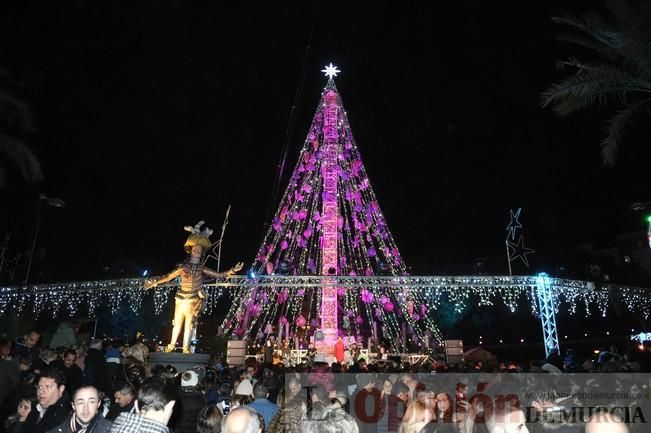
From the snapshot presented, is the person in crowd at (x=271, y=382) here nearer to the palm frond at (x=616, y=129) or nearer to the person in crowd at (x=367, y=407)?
the person in crowd at (x=367, y=407)

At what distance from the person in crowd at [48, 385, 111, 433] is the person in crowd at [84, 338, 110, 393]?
2987mm

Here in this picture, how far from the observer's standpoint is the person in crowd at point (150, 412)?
3092mm

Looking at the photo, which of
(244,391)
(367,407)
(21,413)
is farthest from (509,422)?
(21,413)

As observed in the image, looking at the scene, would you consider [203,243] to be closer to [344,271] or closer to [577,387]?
[577,387]

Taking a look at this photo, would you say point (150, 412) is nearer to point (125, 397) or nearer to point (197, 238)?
point (125, 397)

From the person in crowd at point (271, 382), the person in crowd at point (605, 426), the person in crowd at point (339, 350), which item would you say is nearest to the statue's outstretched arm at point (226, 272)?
the person in crowd at point (271, 382)

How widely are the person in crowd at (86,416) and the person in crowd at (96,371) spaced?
299 cm

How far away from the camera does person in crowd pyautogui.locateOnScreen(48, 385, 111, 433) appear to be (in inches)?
146

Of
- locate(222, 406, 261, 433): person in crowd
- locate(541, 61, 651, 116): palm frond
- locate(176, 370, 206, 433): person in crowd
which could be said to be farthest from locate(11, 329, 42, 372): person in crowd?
locate(541, 61, 651, 116): palm frond

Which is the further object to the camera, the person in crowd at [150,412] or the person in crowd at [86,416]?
the person in crowd at [86,416]

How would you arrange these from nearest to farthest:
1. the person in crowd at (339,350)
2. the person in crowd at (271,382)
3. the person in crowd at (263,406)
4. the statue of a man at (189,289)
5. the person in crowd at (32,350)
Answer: the person in crowd at (263,406) → the person in crowd at (32,350) → the person in crowd at (271,382) → the statue of a man at (189,289) → the person in crowd at (339,350)

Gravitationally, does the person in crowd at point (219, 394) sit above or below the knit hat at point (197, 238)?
below

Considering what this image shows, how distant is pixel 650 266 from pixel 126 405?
47.2m

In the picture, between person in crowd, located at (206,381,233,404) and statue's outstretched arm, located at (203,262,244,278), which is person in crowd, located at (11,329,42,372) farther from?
statue's outstretched arm, located at (203,262,244,278)
